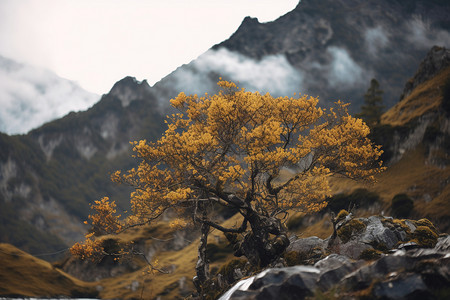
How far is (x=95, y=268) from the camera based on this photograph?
109m

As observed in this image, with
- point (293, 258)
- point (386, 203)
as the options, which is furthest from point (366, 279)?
point (386, 203)

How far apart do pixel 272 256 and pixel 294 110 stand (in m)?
12.9

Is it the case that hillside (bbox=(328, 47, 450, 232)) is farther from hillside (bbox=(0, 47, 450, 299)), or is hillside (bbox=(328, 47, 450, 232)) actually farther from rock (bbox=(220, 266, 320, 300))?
rock (bbox=(220, 266, 320, 300))

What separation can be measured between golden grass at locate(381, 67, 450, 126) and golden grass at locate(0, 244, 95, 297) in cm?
10402

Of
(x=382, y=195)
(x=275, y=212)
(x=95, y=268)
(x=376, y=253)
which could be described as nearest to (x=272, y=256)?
(x=275, y=212)

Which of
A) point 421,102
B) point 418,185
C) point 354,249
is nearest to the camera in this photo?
point 354,249

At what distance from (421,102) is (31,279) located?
391 ft

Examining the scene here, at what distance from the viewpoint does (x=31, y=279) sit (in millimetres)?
87625

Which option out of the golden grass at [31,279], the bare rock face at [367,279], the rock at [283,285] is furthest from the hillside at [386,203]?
the bare rock face at [367,279]

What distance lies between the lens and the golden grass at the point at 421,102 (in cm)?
8725

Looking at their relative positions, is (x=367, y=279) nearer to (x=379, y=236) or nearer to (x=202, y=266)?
Result: (x=379, y=236)

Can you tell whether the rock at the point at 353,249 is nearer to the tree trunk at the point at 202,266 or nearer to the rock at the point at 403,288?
the rock at the point at 403,288

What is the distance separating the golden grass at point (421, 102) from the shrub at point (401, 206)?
29.4m

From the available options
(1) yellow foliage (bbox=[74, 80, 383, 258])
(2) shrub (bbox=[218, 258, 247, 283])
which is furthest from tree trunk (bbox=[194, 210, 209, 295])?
(1) yellow foliage (bbox=[74, 80, 383, 258])
